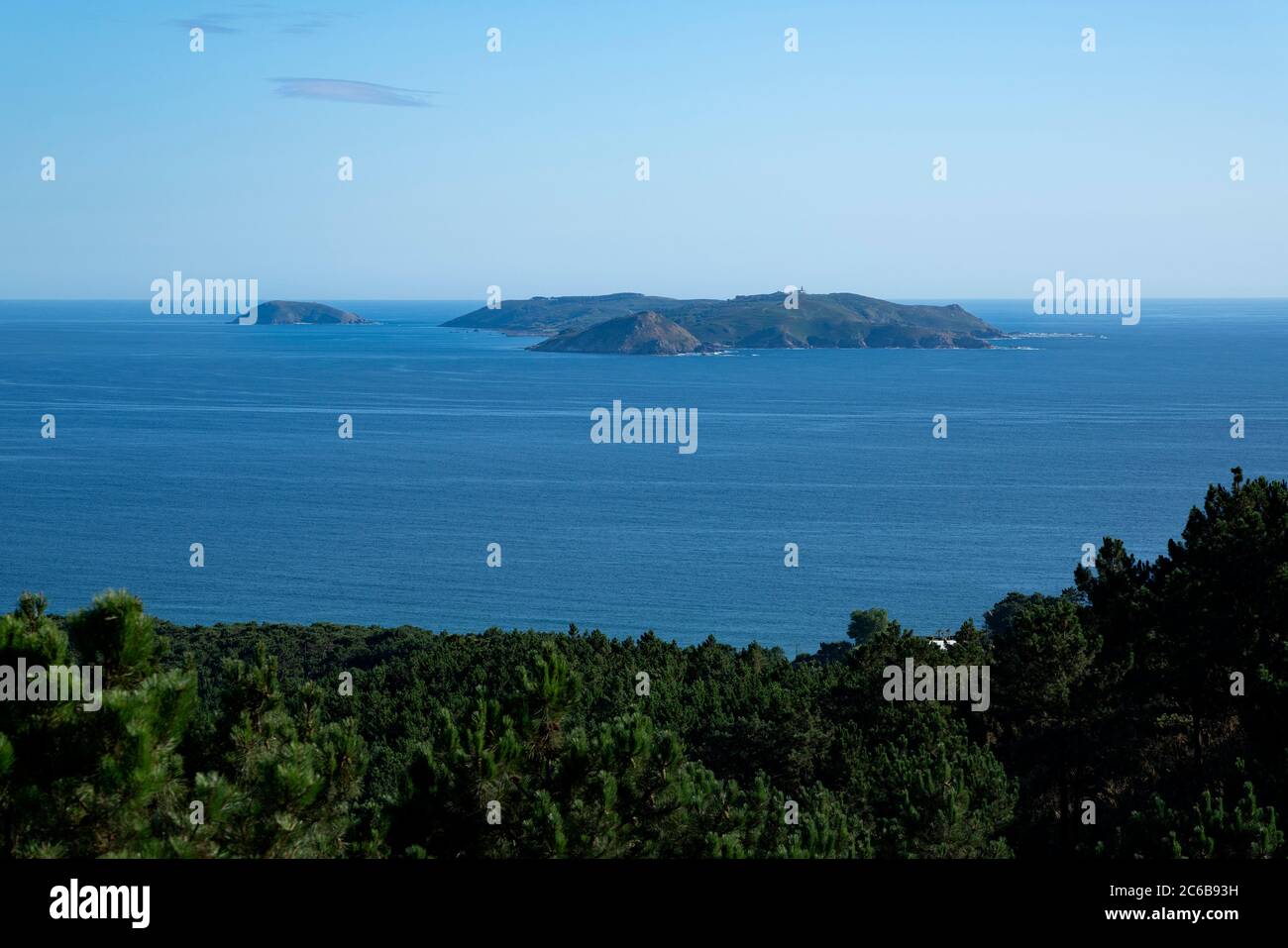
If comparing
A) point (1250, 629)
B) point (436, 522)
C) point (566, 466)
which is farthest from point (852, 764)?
point (566, 466)

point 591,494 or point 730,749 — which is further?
point 591,494

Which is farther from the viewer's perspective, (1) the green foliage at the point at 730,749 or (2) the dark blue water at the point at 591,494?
(2) the dark blue water at the point at 591,494

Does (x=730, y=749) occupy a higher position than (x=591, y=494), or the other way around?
(x=591, y=494)

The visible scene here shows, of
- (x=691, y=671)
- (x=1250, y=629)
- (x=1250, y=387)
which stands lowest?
(x=691, y=671)

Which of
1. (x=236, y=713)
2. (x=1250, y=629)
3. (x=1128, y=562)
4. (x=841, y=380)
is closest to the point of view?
(x=236, y=713)

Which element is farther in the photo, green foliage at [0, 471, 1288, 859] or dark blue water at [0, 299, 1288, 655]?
dark blue water at [0, 299, 1288, 655]
